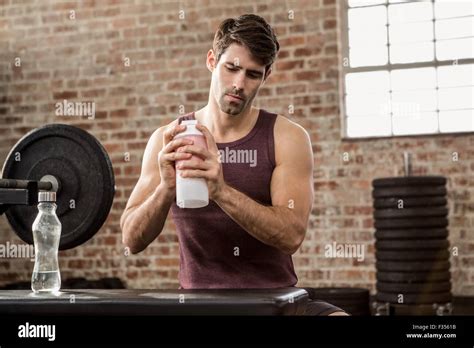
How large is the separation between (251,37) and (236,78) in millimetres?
89

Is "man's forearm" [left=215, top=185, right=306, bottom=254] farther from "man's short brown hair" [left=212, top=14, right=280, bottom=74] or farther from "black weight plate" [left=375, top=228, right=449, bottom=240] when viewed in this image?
"black weight plate" [left=375, top=228, right=449, bottom=240]

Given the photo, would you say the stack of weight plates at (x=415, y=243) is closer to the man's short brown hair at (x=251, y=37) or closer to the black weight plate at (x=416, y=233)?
the black weight plate at (x=416, y=233)

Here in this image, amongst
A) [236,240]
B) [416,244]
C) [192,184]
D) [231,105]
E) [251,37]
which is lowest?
[416,244]

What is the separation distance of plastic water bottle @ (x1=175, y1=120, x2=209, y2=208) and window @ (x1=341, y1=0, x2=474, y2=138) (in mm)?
2554

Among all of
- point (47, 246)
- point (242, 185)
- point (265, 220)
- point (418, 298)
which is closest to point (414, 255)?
point (418, 298)

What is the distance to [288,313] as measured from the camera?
939 mm

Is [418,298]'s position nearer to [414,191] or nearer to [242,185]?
[414,191]

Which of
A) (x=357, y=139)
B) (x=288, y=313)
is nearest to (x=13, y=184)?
(x=288, y=313)

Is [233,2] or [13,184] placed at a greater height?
[233,2]

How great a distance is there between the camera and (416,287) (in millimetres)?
2975

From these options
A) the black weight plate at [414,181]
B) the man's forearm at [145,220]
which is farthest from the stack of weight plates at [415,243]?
the man's forearm at [145,220]

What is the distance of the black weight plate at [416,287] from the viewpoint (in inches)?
117

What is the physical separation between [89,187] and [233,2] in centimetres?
251

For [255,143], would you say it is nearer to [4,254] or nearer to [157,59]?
[157,59]
